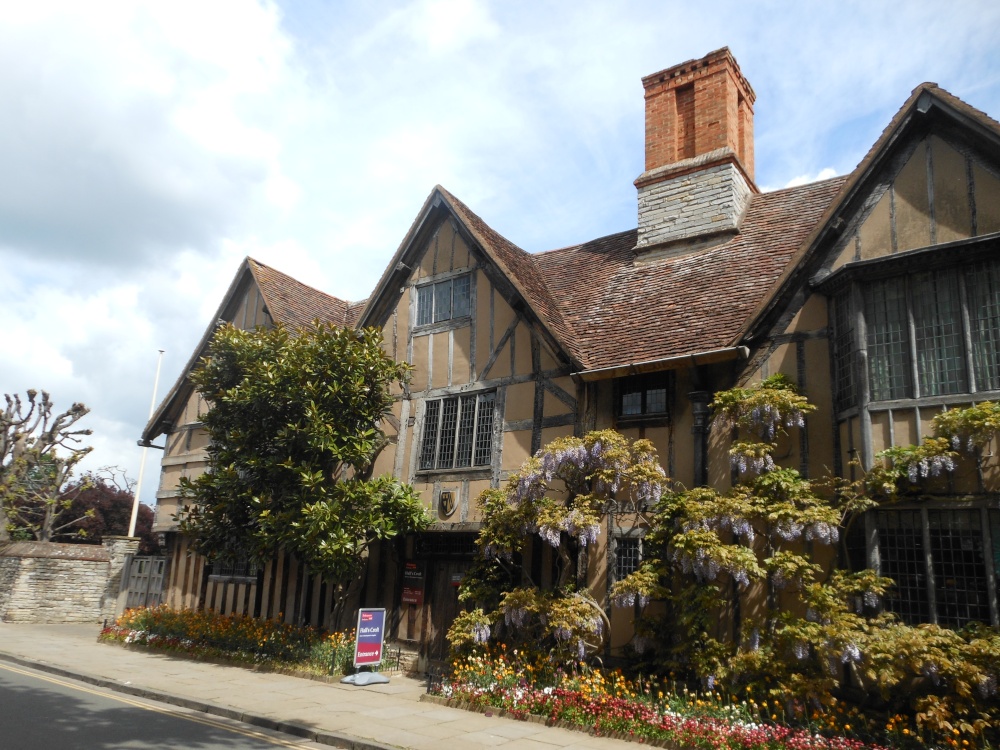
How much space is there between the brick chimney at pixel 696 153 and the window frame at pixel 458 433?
491 cm

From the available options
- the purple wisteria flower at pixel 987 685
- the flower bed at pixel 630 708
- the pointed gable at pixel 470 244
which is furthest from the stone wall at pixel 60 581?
the purple wisteria flower at pixel 987 685

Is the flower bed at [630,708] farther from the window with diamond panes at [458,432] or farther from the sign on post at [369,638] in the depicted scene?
the window with diamond panes at [458,432]

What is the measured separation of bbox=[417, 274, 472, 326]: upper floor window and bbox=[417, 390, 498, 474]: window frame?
1.72 meters

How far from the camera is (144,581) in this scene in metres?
20.2

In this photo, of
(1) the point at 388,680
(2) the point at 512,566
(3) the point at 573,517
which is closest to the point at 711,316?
(3) the point at 573,517

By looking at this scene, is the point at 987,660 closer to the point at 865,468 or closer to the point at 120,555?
the point at 865,468

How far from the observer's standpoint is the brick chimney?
15164mm

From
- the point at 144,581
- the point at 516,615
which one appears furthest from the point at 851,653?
the point at 144,581

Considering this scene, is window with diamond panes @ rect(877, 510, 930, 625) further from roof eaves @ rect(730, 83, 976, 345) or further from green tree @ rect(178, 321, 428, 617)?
A: green tree @ rect(178, 321, 428, 617)

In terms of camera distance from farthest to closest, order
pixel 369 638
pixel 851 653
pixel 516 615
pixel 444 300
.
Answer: pixel 444 300 → pixel 369 638 → pixel 516 615 → pixel 851 653

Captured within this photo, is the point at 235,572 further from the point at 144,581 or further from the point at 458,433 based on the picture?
the point at 458,433

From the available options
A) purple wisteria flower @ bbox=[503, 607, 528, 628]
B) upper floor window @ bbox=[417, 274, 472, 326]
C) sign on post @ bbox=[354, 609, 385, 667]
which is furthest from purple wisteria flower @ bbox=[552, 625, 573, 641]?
upper floor window @ bbox=[417, 274, 472, 326]

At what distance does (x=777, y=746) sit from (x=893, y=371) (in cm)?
482

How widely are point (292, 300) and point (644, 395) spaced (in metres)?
10.9
